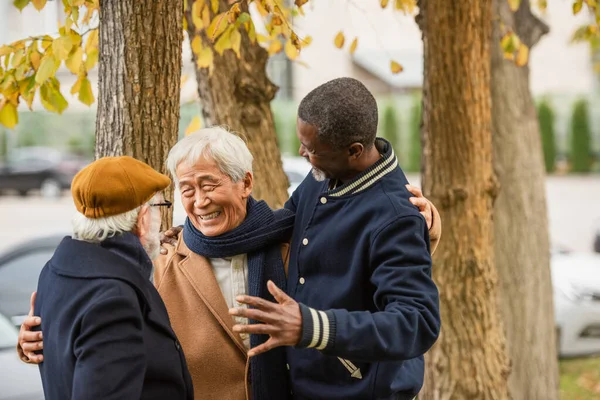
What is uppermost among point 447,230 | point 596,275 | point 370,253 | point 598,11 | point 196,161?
point 598,11

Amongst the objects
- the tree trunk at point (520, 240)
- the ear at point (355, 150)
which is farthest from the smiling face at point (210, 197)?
the tree trunk at point (520, 240)

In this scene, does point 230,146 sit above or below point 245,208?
above

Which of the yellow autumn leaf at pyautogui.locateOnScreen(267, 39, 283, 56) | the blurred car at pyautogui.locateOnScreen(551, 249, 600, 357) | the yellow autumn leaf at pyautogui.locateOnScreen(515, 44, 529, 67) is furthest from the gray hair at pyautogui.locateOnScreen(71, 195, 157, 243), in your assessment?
the blurred car at pyautogui.locateOnScreen(551, 249, 600, 357)

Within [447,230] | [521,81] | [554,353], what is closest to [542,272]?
[554,353]

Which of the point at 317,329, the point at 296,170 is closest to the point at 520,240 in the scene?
the point at 317,329

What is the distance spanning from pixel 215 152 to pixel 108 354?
86cm

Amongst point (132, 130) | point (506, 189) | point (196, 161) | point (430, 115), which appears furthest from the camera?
point (506, 189)

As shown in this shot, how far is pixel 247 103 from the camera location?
4801 millimetres

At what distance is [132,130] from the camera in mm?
3332

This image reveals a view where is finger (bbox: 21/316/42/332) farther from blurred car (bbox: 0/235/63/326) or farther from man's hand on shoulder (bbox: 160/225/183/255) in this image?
blurred car (bbox: 0/235/63/326)

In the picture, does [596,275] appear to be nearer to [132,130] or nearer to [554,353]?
[554,353]

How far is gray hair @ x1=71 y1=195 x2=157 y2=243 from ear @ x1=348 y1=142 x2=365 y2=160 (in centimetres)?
65

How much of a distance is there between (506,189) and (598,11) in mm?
1361

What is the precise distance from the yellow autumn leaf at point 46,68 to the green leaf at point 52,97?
26cm
